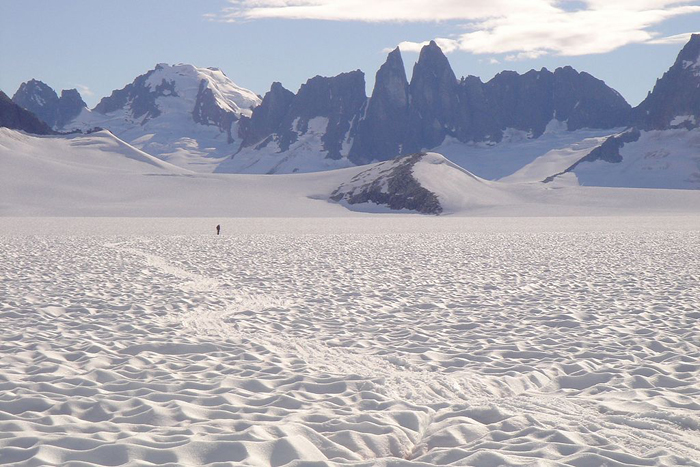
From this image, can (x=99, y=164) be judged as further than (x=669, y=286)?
Yes

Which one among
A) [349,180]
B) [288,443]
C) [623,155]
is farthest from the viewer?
[623,155]

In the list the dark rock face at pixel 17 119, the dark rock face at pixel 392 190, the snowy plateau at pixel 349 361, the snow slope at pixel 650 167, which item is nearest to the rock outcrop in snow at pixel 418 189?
the dark rock face at pixel 392 190

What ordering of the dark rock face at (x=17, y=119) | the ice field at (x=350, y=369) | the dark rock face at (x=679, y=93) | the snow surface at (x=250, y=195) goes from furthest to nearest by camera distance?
1. the dark rock face at (x=679, y=93)
2. the dark rock face at (x=17, y=119)
3. the snow surface at (x=250, y=195)
4. the ice field at (x=350, y=369)

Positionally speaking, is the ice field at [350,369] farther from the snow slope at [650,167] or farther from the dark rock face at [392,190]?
the snow slope at [650,167]

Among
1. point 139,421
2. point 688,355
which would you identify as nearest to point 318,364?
point 139,421

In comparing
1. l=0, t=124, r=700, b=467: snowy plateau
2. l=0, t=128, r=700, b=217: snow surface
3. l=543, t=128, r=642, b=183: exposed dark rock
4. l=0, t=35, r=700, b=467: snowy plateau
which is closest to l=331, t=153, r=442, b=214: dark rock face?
l=0, t=128, r=700, b=217: snow surface

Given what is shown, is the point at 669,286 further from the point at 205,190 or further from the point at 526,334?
the point at 205,190
